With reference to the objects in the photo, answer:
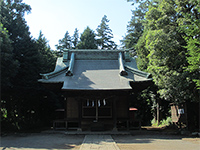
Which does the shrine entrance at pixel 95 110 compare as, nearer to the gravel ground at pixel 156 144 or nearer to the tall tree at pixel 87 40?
the gravel ground at pixel 156 144

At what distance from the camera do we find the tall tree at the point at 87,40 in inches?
1212

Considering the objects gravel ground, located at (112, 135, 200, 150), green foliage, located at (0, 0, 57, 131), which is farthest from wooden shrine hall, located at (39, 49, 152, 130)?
gravel ground, located at (112, 135, 200, 150)

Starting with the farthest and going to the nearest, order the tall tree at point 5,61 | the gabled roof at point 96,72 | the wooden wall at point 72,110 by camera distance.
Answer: the wooden wall at point 72,110
the gabled roof at point 96,72
the tall tree at point 5,61

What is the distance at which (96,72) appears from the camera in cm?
1404

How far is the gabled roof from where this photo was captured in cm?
1195

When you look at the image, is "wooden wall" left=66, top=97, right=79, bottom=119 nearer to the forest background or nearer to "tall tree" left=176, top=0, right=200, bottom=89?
the forest background

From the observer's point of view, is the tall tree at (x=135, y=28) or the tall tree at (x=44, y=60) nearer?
the tall tree at (x=44, y=60)

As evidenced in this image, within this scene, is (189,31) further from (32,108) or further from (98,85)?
(32,108)

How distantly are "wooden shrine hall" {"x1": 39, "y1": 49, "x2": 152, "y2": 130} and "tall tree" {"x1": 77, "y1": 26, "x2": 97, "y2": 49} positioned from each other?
580 inches

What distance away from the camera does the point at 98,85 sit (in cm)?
1184

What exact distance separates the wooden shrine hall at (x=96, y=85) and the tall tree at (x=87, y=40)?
48.3 feet

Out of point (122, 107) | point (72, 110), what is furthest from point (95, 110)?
point (122, 107)

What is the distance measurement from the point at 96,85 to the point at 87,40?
20893 millimetres

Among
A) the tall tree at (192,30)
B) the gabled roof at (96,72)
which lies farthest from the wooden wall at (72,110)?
the tall tree at (192,30)
